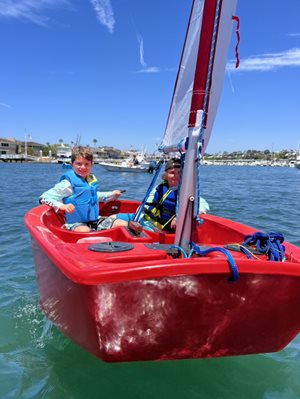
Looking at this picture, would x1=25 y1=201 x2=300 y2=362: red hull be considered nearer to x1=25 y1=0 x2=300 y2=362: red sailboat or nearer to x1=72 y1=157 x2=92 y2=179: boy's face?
x1=25 y1=0 x2=300 y2=362: red sailboat

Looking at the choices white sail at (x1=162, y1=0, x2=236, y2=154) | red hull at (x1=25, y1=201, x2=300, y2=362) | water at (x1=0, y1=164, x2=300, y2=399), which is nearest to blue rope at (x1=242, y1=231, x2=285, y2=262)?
red hull at (x1=25, y1=201, x2=300, y2=362)

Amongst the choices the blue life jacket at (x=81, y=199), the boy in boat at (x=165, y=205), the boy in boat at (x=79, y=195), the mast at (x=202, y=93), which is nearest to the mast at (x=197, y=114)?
the mast at (x=202, y=93)

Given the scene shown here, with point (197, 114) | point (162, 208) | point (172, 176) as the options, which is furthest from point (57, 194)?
point (197, 114)

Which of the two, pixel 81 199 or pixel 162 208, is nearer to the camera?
pixel 162 208

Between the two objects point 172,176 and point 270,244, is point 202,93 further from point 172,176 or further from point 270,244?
point 172,176

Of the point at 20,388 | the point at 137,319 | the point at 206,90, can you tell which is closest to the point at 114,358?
the point at 137,319

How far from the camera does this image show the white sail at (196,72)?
282cm

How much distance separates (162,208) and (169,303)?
210 cm

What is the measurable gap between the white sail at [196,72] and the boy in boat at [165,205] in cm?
56

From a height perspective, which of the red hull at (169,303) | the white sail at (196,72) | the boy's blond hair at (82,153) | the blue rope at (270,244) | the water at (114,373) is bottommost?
the water at (114,373)

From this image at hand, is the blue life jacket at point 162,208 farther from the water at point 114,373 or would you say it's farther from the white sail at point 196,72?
the water at point 114,373

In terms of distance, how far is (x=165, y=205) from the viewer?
14.6 ft

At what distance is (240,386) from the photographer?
3.01 meters

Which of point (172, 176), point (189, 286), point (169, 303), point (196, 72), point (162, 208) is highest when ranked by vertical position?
point (196, 72)
